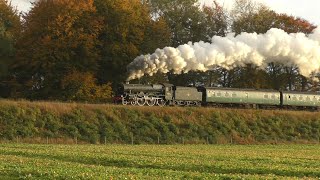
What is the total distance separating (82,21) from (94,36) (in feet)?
8.37

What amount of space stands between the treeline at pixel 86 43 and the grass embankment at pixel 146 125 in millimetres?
13981

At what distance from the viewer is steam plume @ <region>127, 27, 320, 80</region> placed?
57.0 meters

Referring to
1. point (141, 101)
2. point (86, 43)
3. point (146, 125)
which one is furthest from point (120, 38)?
point (146, 125)

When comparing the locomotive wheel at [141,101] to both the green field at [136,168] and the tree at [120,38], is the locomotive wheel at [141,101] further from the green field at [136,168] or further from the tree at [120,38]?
the green field at [136,168]

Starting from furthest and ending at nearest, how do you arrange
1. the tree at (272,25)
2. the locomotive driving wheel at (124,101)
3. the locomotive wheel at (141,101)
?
the tree at (272,25) < the locomotive wheel at (141,101) < the locomotive driving wheel at (124,101)

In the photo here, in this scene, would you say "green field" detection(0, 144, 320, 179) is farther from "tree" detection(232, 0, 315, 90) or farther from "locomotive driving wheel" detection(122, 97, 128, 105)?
"tree" detection(232, 0, 315, 90)

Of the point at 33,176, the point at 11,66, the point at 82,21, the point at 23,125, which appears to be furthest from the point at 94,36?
the point at 33,176

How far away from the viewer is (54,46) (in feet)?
220

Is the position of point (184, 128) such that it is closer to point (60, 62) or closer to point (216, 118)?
point (216, 118)

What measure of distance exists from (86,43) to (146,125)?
820 inches

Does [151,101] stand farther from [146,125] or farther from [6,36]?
[6,36]

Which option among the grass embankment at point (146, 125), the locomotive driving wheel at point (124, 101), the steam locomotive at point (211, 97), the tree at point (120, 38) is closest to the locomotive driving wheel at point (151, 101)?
the steam locomotive at point (211, 97)

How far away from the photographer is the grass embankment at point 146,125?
47.8 m

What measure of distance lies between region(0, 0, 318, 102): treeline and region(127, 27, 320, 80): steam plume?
31.9 feet
